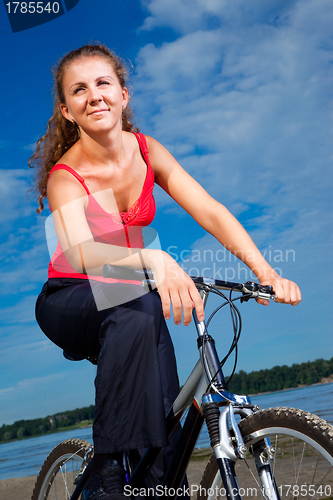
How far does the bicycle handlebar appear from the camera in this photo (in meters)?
1.24

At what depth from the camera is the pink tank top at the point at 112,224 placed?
175 centimetres

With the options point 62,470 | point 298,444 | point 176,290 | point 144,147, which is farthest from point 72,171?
point 62,470

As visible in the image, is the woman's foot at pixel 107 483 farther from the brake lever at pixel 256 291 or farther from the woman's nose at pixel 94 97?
the woman's nose at pixel 94 97

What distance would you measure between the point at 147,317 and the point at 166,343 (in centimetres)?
44

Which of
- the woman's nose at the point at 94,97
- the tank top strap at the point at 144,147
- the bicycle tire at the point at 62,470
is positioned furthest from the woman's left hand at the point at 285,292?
the bicycle tire at the point at 62,470

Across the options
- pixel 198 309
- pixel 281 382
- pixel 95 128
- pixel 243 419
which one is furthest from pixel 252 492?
pixel 95 128

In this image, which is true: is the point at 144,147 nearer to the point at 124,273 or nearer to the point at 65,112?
the point at 65,112

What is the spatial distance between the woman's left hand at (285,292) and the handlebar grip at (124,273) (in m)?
0.43

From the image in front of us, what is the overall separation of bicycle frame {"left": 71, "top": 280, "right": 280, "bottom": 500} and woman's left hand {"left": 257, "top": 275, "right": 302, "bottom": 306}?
157 mm

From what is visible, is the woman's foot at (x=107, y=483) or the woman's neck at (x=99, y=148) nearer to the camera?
the woman's foot at (x=107, y=483)

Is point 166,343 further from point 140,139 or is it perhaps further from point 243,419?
point 140,139

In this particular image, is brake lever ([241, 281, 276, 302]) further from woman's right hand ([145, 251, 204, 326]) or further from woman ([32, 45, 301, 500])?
woman's right hand ([145, 251, 204, 326])

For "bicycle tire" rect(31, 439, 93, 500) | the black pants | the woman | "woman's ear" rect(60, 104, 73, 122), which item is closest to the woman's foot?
the woman

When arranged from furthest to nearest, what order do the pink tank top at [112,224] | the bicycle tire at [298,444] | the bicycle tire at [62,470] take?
1. the bicycle tire at [62,470]
2. the pink tank top at [112,224]
3. the bicycle tire at [298,444]
